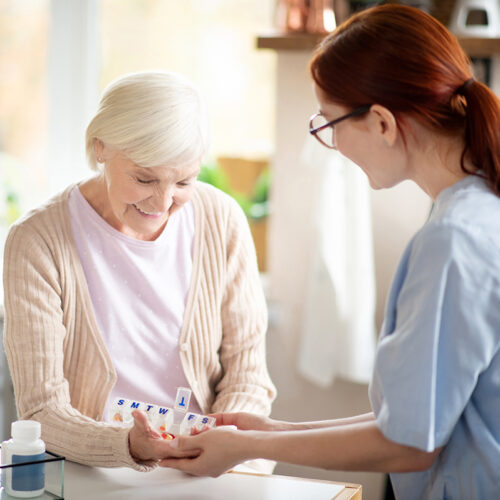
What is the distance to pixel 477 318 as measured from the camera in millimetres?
1112

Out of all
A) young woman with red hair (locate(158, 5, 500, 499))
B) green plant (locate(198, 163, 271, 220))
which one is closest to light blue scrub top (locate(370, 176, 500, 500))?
young woman with red hair (locate(158, 5, 500, 499))

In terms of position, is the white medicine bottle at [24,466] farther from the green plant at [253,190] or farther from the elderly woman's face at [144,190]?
the green plant at [253,190]

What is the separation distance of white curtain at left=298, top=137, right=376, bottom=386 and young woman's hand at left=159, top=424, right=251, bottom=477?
145 centimetres

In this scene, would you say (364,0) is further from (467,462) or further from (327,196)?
(467,462)

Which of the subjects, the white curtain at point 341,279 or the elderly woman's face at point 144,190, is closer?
the elderly woman's face at point 144,190

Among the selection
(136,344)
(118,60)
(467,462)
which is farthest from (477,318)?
(118,60)

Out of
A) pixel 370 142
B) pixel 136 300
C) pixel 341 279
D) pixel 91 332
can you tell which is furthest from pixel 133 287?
pixel 341 279

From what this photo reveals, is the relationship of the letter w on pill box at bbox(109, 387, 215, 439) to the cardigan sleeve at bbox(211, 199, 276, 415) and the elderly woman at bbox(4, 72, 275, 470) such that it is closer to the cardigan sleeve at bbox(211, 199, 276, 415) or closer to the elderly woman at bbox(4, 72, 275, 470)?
the elderly woman at bbox(4, 72, 275, 470)

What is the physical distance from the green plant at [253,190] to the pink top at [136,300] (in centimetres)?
129

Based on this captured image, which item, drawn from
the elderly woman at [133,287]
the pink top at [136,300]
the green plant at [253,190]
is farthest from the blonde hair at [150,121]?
the green plant at [253,190]

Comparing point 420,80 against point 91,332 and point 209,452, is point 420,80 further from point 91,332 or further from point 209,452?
point 91,332

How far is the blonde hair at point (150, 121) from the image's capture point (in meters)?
1.70

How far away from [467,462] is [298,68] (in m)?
1.99

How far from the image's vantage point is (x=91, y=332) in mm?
1754
